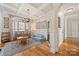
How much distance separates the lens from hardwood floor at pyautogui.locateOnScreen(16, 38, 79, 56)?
198 cm

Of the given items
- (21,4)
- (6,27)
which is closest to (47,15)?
(21,4)

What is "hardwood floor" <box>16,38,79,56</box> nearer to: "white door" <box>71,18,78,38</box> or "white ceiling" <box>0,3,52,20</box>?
"white door" <box>71,18,78,38</box>

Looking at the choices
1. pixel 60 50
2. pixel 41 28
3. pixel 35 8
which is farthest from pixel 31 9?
pixel 60 50

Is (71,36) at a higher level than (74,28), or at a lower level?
lower

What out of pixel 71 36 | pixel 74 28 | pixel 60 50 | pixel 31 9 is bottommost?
pixel 60 50

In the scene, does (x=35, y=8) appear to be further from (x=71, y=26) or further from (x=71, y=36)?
(x=71, y=36)

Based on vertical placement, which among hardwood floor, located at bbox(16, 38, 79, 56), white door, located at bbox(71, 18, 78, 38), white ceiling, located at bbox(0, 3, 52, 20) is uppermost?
white ceiling, located at bbox(0, 3, 52, 20)

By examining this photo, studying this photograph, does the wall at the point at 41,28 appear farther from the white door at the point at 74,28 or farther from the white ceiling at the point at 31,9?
the white door at the point at 74,28

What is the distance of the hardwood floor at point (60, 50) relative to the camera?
77.9 inches

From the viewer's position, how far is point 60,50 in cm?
199

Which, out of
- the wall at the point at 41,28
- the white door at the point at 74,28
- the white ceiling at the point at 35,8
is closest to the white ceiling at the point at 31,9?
the white ceiling at the point at 35,8

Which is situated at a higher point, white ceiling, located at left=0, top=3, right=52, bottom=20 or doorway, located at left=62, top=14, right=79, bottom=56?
white ceiling, located at left=0, top=3, right=52, bottom=20

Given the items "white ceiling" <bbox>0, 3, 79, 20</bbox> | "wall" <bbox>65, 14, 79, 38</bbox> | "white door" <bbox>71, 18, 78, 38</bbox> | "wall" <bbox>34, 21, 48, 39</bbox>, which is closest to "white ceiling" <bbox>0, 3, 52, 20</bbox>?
"white ceiling" <bbox>0, 3, 79, 20</bbox>

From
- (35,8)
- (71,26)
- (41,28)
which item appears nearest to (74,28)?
(71,26)
